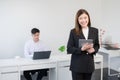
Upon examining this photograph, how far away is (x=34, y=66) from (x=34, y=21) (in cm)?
145

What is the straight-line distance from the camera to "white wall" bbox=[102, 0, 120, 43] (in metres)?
5.11

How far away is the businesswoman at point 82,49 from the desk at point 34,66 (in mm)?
1173

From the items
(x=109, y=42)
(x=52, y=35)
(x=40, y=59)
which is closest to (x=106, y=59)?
(x=109, y=42)

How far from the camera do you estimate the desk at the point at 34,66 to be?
3418 millimetres

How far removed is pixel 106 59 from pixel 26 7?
2.40 metres

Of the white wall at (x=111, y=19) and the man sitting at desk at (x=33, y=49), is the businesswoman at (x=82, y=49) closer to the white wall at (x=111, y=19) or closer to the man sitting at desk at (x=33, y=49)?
the man sitting at desk at (x=33, y=49)

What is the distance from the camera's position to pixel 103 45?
5012 millimetres

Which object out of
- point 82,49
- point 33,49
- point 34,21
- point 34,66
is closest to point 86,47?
point 82,49

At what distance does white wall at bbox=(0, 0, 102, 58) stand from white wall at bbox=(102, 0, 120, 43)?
0.39 m

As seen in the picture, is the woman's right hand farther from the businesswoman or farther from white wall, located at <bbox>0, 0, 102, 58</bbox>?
white wall, located at <bbox>0, 0, 102, 58</bbox>

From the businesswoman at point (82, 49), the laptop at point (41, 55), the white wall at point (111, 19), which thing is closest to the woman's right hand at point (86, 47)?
the businesswoman at point (82, 49)

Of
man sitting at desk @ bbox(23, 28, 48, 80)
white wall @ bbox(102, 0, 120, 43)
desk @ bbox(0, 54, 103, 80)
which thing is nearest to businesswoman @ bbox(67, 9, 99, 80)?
desk @ bbox(0, 54, 103, 80)

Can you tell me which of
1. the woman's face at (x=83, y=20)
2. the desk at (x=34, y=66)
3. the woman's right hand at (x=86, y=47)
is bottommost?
the desk at (x=34, y=66)

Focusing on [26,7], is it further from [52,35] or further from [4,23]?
[52,35]
